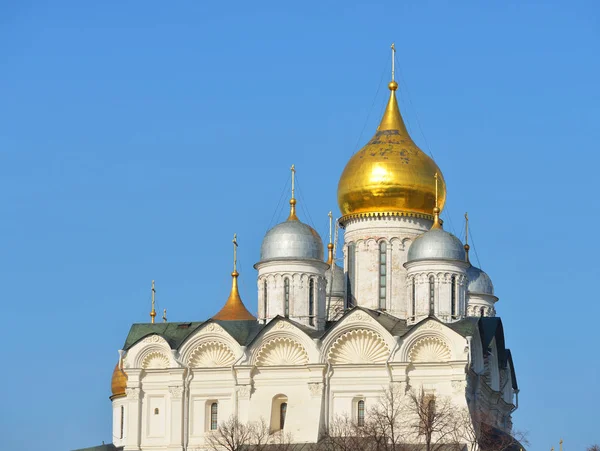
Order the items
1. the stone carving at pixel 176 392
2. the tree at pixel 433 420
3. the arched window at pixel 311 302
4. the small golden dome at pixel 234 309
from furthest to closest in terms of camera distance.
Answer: the small golden dome at pixel 234 309
the arched window at pixel 311 302
the stone carving at pixel 176 392
the tree at pixel 433 420

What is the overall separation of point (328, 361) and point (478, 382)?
410 cm

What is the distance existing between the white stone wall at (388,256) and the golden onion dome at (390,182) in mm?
293

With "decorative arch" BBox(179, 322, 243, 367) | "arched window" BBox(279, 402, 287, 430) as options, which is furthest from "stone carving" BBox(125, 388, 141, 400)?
"arched window" BBox(279, 402, 287, 430)

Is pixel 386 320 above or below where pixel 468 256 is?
below

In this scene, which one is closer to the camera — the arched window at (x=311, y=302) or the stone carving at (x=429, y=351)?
the stone carving at (x=429, y=351)

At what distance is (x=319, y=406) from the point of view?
46.2 meters

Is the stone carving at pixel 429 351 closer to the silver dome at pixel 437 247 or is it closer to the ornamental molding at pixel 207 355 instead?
the silver dome at pixel 437 247

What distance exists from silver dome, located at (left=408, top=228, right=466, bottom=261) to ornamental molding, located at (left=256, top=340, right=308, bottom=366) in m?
4.10

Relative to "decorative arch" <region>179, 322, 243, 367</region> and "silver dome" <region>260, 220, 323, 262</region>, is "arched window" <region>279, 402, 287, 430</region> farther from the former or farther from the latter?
"silver dome" <region>260, 220, 323, 262</region>

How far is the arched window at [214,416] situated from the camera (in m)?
47.3

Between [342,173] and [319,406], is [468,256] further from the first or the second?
[319,406]

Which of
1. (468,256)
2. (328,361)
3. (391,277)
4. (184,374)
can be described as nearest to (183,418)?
(184,374)

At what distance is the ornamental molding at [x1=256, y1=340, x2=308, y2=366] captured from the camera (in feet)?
154

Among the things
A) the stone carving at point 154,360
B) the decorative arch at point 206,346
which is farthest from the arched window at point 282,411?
the stone carving at point 154,360
